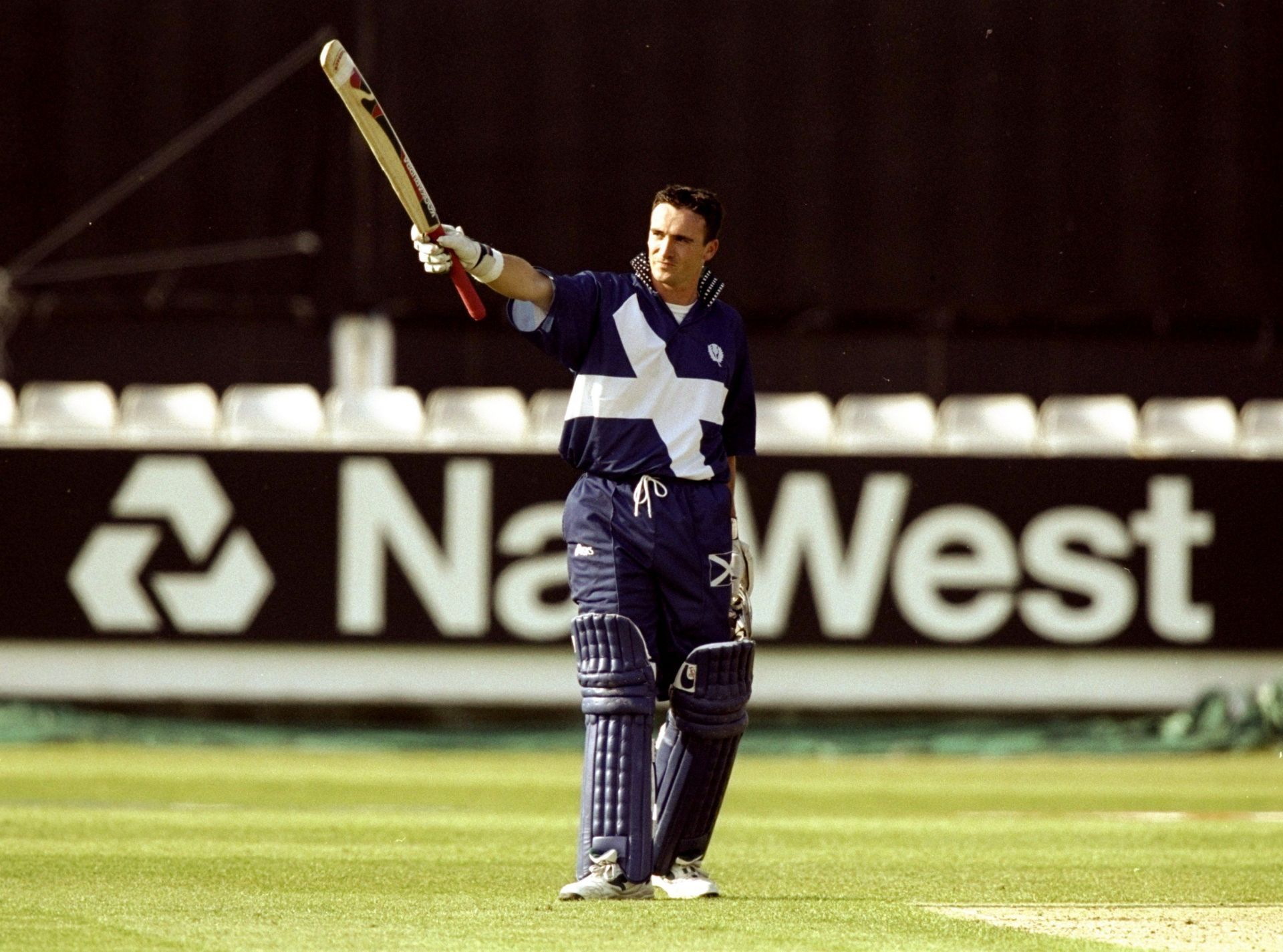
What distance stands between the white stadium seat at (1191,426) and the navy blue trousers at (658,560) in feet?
24.6

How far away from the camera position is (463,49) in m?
14.5

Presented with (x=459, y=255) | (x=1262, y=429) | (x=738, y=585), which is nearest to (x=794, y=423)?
(x=1262, y=429)

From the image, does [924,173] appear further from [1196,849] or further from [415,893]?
[415,893]

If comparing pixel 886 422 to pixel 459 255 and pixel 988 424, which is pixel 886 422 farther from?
pixel 459 255

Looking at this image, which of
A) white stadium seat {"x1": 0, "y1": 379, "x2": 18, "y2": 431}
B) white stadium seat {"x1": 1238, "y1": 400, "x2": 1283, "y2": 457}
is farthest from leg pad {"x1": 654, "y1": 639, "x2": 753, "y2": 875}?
white stadium seat {"x1": 0, "y1": 379, "x2": 18, "y2": 431}

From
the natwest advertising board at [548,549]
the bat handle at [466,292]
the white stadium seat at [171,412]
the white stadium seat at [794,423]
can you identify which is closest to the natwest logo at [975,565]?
the natwest advertising board at [548,549]

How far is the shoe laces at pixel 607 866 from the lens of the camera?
17.5 feet

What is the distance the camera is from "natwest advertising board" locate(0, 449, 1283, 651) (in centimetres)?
1188

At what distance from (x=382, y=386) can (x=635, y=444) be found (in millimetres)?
9179

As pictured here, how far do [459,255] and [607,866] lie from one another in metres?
1.55

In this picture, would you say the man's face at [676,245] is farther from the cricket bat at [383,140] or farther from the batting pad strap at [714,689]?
the batting pad strap at [714,689]

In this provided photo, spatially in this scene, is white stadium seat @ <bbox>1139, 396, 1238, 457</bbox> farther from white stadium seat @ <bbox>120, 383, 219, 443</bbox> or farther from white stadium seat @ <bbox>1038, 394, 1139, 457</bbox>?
white stadium seat @ <bbox>120, 383, 219, 443</bbox>

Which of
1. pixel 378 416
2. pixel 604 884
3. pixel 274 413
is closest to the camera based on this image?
pixel 604 884

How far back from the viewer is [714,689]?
18.1ft
